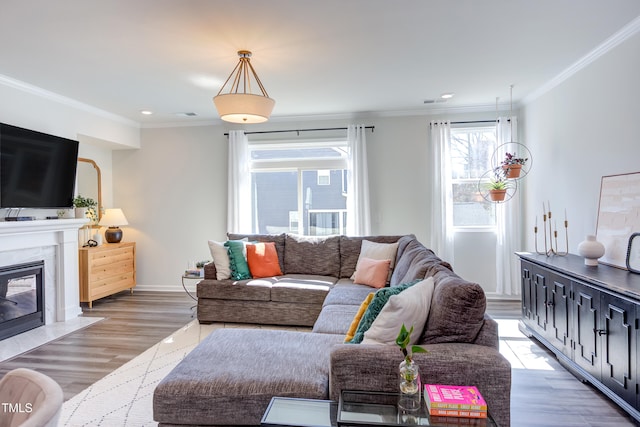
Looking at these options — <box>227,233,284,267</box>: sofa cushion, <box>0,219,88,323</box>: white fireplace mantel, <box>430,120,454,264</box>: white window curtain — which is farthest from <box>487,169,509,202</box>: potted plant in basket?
<box>0,219,88,323</box>: white fireplace mantel

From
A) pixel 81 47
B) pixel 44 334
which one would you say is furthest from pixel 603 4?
pixel 44 334

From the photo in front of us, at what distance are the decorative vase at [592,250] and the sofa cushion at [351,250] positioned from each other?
1978 mm

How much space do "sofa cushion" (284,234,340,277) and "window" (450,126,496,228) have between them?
1.93 metres

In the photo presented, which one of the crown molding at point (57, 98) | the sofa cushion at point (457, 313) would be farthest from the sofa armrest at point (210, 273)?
the sofa cushion at point (457, 313)

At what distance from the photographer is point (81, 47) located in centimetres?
316

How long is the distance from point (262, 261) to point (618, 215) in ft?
11.5

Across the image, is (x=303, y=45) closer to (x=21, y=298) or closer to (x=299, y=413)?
(x=299, y=413)

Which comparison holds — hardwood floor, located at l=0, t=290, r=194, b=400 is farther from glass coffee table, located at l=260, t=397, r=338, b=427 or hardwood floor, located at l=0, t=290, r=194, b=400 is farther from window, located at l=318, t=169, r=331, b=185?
window, located at l=318, t=169, r=331, b=185

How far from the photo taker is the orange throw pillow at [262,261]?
452 centimetres

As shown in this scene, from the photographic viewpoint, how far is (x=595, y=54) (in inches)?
133

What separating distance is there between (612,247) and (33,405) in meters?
3.76

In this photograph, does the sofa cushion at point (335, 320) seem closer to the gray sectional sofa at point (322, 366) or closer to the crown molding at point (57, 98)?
the gray sectional sofa at point (322, 366)

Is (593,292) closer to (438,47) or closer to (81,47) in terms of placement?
(438,47)

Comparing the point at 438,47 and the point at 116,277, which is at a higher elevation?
the point at 438,47
